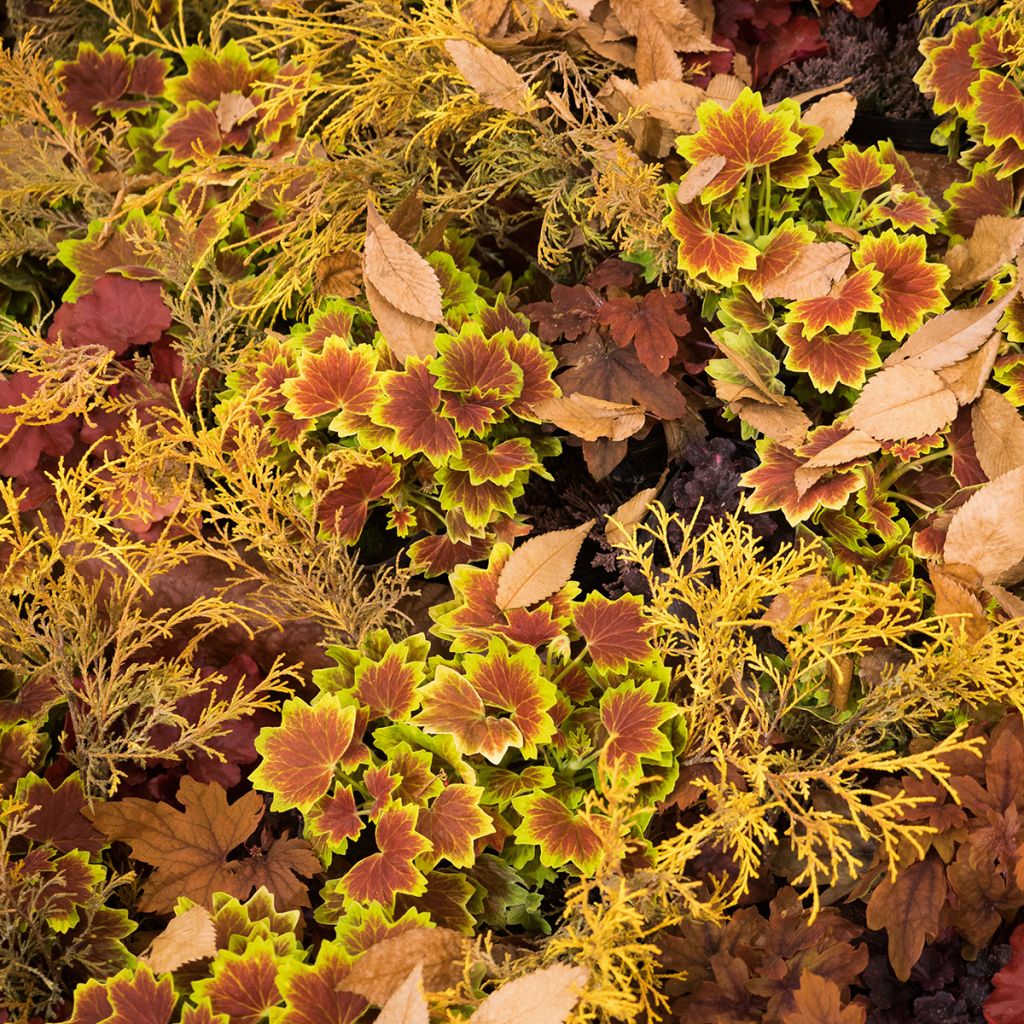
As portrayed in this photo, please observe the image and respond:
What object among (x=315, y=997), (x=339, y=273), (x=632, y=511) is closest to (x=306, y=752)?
(x=315, y=997)

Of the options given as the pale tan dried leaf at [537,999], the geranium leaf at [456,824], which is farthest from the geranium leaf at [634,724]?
the pale tan dried leaf at [537,999]

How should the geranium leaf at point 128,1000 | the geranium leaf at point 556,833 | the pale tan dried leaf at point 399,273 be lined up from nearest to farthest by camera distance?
1. the geranium leaf at point 128,1000
2. the geranium leaf at point 556,833
3. the pale tan dried leaf at point 399,273

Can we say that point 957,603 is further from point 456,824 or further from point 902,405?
point 456,824

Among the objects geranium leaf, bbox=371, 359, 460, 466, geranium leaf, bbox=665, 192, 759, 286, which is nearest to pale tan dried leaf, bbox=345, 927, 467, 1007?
geranium leaf, bbox=371, 359, 460, 466

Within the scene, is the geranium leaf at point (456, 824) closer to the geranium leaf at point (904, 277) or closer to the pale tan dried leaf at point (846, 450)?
the pale tan dried leaf at point (846, 450)

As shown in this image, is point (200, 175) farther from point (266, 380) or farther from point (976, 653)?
point (976, 653)

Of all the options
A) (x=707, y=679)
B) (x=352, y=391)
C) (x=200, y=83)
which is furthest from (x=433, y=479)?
(x=200, y=83)
